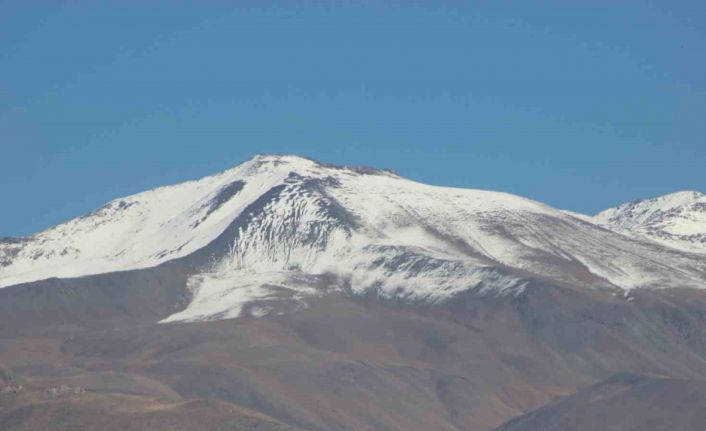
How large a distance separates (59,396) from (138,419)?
12462mm

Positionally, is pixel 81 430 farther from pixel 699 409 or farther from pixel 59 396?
pixel 699 409

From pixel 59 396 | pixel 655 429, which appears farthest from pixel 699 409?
pixel 59 396

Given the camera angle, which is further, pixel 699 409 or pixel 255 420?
pixel 699 409

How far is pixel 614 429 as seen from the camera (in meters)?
199

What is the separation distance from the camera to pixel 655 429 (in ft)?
642

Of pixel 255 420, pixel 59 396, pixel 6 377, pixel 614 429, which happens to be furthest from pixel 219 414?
pixel 614 429

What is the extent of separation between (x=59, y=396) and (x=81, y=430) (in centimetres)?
1107

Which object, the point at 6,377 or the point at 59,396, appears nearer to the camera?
the point at 59,396

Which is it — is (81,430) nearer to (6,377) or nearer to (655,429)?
(6,377)

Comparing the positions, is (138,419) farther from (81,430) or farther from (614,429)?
(614,429)

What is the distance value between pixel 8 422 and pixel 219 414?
19633 mm

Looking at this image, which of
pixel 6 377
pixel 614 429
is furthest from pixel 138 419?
pixel 614 429

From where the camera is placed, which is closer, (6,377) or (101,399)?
(101,399)

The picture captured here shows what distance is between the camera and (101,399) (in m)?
177
